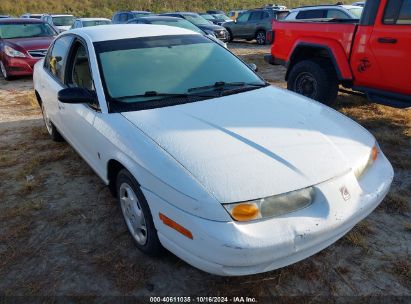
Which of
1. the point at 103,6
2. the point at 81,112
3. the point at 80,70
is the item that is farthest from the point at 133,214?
the point at 103,6

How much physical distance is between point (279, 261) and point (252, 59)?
11.2 meters

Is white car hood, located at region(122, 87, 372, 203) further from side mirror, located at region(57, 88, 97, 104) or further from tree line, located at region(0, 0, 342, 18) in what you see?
tree line, located at region(0, 0, 342, 18)

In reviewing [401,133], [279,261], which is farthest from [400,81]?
[279,261]

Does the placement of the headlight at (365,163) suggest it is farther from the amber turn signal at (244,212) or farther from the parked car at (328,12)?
the parked car at (328,12)

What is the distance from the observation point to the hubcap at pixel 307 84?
5.84m

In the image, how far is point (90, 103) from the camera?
3090 mm

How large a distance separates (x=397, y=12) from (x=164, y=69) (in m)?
3.15

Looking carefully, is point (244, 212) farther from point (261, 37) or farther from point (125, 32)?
point (261, 37)

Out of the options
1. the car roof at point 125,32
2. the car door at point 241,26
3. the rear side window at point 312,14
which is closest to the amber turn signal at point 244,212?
the car roof at point 125,32

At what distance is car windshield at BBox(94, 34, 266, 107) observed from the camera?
304 cm

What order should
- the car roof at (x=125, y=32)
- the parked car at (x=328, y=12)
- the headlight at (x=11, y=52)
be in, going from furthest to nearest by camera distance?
the parked car at (x=328, y=12)
the headlight at (x=11, y=52)
the car roof at (x=125, y=32)

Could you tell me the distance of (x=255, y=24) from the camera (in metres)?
17.0

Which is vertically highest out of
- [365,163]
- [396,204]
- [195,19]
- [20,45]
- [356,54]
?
[356,54]

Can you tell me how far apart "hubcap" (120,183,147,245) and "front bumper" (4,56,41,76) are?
7817mm
